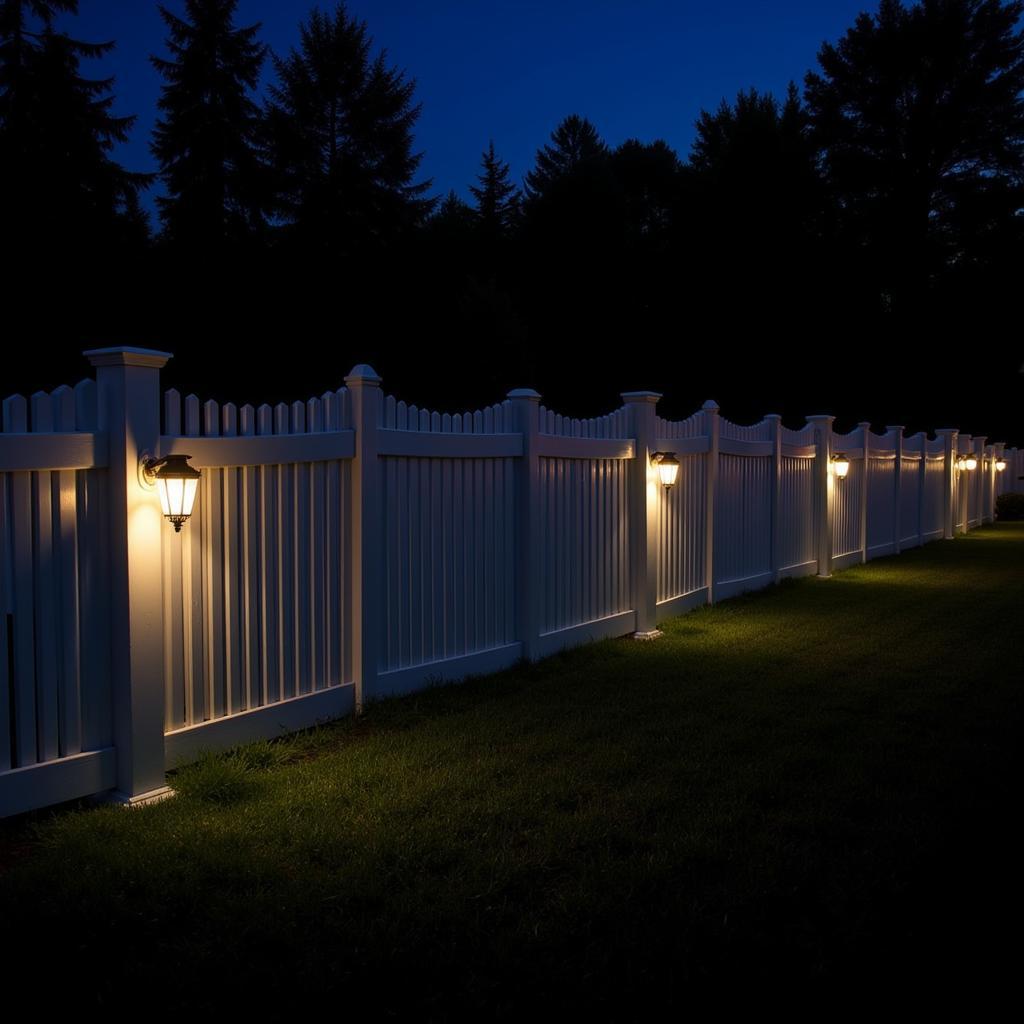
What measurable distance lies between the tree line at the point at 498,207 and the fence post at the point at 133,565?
2382 cm

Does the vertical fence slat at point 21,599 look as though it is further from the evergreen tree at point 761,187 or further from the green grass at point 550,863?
the evergreen tree at point 761,187

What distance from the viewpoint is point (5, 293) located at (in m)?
25.2

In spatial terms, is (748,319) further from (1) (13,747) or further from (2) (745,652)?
(1) (13,747)

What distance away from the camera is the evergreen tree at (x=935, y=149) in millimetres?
38781

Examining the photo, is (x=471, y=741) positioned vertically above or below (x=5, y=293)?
below

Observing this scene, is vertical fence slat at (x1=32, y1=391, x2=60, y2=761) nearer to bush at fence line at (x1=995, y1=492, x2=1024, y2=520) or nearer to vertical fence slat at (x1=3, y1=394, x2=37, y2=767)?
vertical fence slat at (x1=3, y1=394, x2=37, y2=767)

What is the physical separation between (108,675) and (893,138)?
4159cm

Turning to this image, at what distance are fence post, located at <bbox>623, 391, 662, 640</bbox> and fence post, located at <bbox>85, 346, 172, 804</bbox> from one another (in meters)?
5.05

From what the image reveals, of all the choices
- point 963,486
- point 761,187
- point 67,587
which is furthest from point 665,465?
point 761,187

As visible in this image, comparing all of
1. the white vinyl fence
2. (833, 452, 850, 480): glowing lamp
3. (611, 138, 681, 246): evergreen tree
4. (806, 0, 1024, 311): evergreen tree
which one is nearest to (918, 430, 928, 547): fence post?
(833, 452, 850, 480): glowing lamp

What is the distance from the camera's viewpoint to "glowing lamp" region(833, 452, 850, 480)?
13883 millimetres

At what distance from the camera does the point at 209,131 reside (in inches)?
1249

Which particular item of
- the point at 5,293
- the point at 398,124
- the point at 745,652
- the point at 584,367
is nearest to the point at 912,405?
the point at 584,367

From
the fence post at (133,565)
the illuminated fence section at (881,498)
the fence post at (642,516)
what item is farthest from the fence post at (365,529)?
the illuminated fence section at (881,498)
